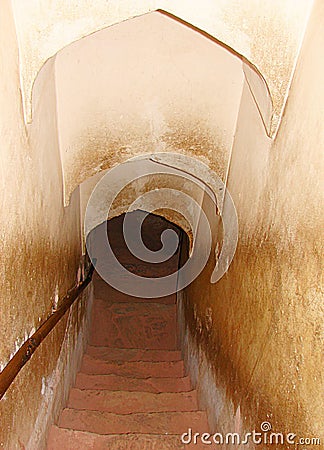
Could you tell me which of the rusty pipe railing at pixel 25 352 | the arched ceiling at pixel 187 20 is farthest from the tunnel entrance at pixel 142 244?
the arched ceiling at pixel 187 20

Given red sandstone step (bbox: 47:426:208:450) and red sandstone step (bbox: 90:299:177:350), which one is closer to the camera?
red sandstone step (bbox: 47:426:208:450)

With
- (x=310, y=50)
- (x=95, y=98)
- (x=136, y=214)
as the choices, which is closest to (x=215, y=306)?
(x=95, y=98)

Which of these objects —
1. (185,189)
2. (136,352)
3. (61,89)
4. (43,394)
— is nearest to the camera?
(61,89)

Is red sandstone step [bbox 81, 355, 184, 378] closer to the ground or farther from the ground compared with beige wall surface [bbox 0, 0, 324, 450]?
closer to the ground

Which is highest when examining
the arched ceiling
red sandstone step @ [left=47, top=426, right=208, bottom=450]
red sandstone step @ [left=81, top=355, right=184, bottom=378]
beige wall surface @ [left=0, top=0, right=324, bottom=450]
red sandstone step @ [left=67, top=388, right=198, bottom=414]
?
the arched ceiling

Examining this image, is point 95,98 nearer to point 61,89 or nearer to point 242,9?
point 61,89

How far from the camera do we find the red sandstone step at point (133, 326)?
23.2 feet

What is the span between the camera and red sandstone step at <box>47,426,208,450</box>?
3629 millimetres

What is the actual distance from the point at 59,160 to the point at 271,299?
1806 millimetres

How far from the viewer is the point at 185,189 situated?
516cm
